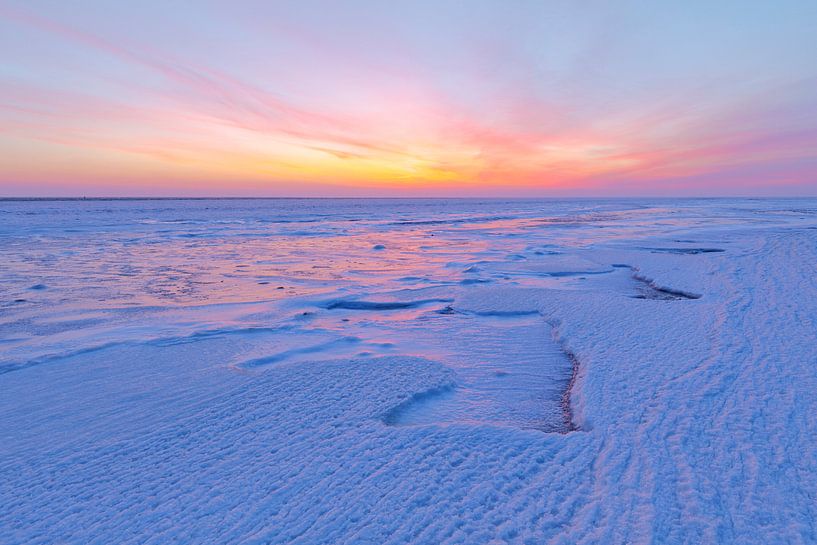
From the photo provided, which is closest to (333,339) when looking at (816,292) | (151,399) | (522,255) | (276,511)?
(151,399)

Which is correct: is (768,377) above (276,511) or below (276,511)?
above

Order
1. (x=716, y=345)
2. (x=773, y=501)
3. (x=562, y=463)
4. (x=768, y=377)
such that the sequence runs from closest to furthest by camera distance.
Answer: (x=773, y=501) → (x=562, y=463) → (x=768, y=377) → (x=716, y=345)

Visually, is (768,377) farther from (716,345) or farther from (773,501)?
(773,501)

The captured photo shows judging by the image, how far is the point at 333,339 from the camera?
5.06 meters

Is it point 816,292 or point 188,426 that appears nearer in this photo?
point 188,426

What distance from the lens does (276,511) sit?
7.32 feet

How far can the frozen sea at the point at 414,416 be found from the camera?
2.17 metres

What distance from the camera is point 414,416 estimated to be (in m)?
3.28

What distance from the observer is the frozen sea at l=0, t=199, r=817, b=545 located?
2172mm

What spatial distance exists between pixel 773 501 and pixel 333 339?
3.91 metres

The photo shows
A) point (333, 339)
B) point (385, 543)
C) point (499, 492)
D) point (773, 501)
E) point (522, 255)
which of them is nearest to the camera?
point (385, 543)

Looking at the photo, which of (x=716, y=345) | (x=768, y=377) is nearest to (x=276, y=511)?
(x=768, y=377)

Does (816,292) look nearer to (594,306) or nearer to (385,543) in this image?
(594,306)

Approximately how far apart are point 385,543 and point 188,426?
68.1 inches
